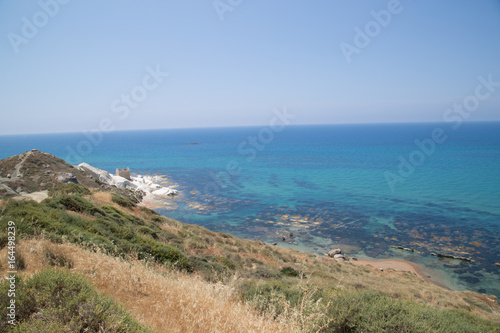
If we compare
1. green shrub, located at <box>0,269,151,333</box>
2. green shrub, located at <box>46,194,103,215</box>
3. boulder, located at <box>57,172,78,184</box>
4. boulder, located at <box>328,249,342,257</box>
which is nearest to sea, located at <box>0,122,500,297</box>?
boulder, located at <box>328,249,342,257</box>

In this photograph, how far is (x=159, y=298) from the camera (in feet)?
15.2

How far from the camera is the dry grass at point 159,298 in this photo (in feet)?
12.7

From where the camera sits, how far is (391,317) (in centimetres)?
477

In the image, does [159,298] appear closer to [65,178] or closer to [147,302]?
[147,302]

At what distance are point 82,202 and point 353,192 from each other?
133 ft

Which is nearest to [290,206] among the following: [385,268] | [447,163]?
[385,268]

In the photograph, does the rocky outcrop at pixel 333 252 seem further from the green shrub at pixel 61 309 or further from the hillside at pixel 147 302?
the green shrub at pixel 61 309

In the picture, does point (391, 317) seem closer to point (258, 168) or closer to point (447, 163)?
point (258, 168)

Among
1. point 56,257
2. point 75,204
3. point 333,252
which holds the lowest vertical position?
point 333,252

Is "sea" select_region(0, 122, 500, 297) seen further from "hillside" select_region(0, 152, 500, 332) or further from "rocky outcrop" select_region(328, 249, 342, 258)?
"hillside" select_region(0, 152, 500, 332)
